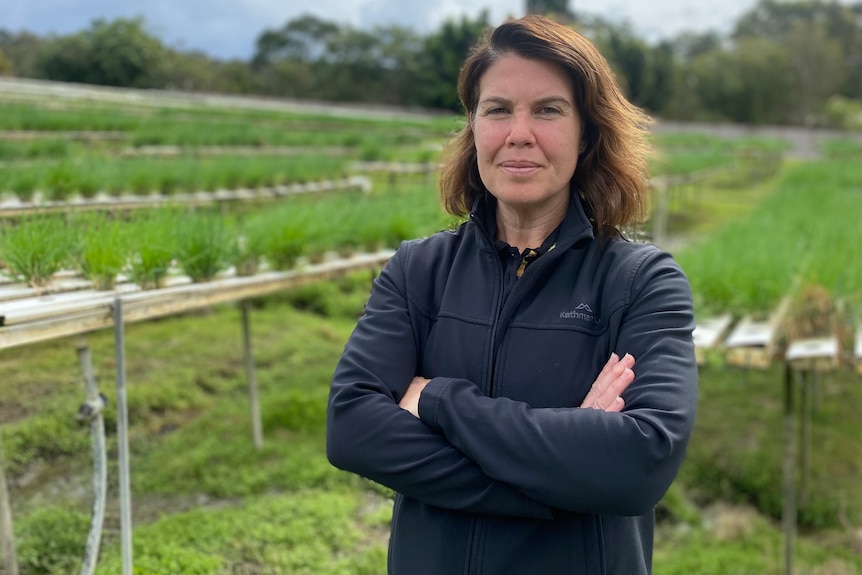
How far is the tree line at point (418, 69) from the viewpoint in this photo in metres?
32.5

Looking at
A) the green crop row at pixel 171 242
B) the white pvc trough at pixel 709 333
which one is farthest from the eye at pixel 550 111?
the white pvc trough at pixel 709 333

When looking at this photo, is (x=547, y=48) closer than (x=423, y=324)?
Yes

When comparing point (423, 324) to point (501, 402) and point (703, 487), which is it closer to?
point (501, 402)

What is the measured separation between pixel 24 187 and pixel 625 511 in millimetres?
3963

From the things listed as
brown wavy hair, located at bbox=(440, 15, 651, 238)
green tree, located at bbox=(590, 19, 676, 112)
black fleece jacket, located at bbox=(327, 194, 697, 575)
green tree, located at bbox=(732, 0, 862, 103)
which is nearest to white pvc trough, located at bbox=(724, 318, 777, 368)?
→ brown wavy hair, located at bbox=(440, 15, 651, 238)

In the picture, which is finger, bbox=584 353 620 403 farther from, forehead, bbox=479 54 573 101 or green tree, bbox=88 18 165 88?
green tree, bbox=88 18 165 88

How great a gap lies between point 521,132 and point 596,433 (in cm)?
55

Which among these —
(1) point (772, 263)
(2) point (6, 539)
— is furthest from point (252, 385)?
(1) point (772, 263)

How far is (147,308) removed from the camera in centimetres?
249

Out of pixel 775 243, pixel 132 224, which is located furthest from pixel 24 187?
pixel 775 243

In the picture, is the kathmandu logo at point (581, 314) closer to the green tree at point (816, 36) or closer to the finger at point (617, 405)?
the finger at point (617, 405)

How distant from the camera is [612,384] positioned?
4.25 ft

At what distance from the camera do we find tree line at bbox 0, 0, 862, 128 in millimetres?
32469

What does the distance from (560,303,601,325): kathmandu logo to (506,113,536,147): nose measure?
31cm
